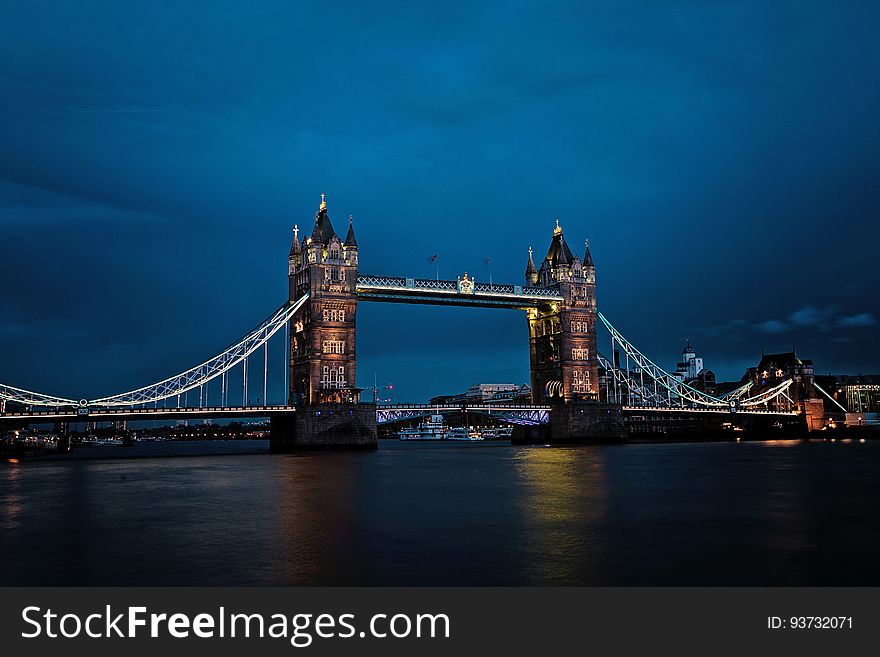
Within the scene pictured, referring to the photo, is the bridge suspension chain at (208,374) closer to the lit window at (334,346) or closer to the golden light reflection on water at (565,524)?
the lit window at (334,346)

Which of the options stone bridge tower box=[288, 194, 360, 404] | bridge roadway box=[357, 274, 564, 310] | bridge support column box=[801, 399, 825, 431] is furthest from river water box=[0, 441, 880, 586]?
bridge support column box=[801, 399, 825, 431]

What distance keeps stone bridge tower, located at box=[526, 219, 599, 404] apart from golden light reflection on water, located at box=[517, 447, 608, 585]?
183 ft

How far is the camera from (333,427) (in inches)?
3029

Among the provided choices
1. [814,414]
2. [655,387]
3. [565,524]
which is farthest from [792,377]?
[565,524]

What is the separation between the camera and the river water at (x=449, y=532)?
46.8 ft

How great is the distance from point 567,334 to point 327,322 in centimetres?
3213

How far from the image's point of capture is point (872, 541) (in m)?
17.5

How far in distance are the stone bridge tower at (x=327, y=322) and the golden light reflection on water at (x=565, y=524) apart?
140ft

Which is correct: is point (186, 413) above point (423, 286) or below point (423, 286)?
below

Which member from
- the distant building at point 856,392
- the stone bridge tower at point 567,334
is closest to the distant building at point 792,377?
the distant building at point 856,392

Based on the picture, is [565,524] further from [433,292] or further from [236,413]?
[433,292]

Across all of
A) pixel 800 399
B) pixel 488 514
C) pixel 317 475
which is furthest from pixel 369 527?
pixel 800 399

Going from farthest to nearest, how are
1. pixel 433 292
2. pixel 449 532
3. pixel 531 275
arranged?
pixel 531 275, pixel 433 292, pixel 449 532
